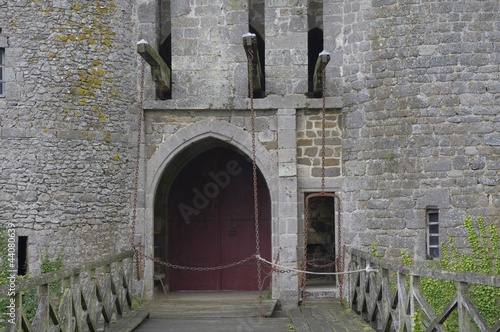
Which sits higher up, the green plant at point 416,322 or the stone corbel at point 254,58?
the stone corbel at point 254,58

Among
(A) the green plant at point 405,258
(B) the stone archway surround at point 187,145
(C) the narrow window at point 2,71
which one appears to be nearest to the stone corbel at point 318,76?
(B) the stone archway surround at point 187,145

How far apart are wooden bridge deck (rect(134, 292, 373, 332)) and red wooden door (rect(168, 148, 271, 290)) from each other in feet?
4.32

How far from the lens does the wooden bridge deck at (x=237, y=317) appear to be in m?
8.09

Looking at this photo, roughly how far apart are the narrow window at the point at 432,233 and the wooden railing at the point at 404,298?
22.3 inches

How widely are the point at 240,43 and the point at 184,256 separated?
3.81 metres

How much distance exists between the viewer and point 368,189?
9523 millimetres

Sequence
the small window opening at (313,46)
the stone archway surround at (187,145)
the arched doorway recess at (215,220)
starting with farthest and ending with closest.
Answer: the arched doorway recess at (215,220) → the small window opening at (313,46) → the stone archway surround at (187,145)

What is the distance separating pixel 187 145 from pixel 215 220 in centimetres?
225

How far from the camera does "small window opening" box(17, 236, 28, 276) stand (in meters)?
9.32

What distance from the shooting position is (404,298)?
635cm

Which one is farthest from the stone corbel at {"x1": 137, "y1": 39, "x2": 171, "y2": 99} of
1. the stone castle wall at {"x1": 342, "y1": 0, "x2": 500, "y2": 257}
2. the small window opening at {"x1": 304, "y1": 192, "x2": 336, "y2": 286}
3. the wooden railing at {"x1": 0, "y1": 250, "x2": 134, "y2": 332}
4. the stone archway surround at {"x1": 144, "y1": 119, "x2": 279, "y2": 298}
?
the small window opening at {"x1": 304, "y1": 192, "x2": 336, "y2": 286}

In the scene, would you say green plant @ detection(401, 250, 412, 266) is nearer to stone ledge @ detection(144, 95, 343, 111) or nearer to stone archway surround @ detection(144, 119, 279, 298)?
stone archway surround @ detection(144, 119, 279, 298)

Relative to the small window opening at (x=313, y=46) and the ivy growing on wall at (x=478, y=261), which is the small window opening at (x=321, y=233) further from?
the ivy growing on wall at (x=478, y=261)

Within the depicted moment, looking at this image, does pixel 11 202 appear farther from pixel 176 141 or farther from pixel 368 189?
pixel 368 189
